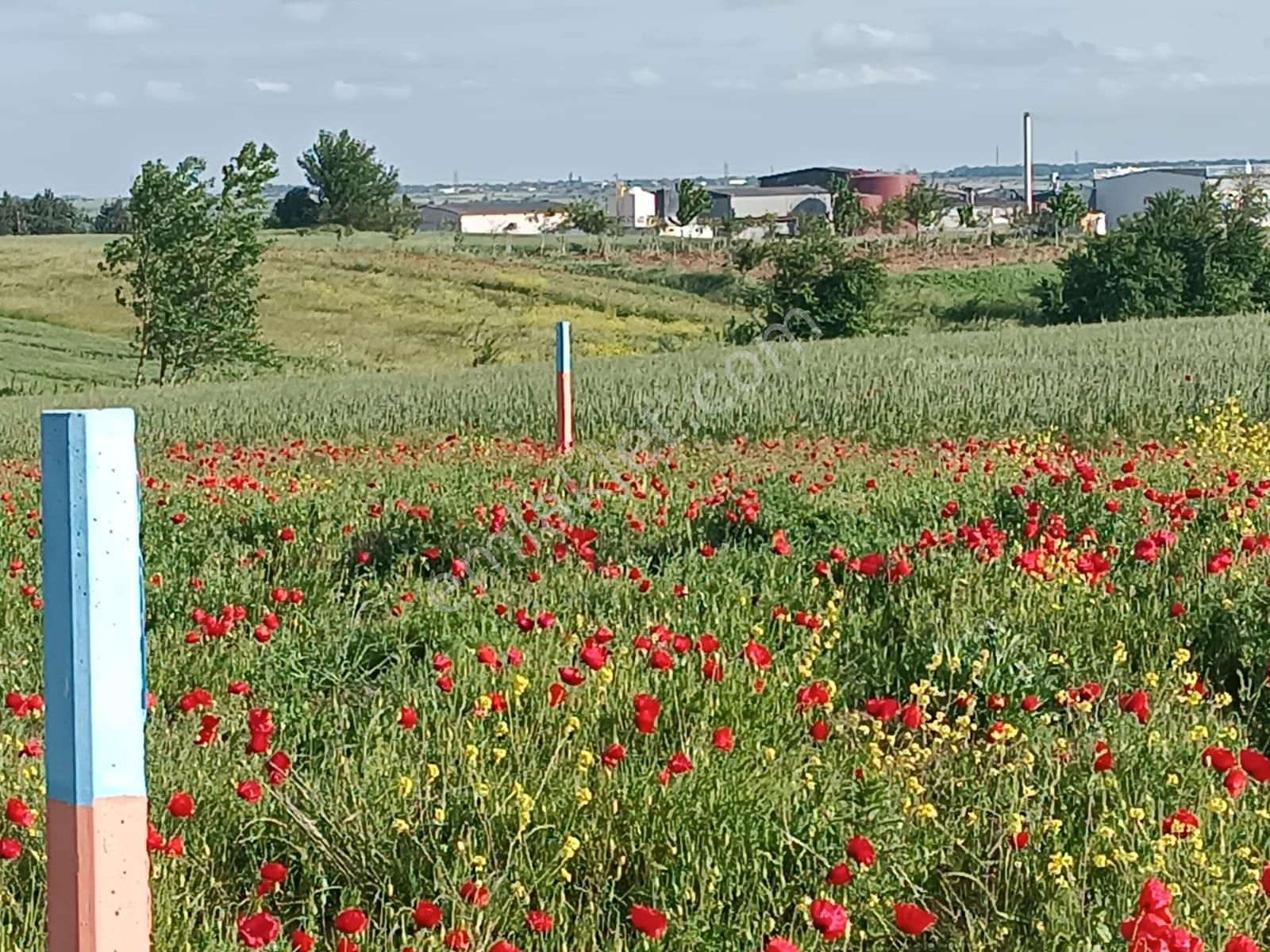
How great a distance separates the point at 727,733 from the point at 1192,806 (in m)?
1.07

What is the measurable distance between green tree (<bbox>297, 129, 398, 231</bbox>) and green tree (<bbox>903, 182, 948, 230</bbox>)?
34830 millimetres

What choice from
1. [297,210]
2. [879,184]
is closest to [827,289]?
[297,210]

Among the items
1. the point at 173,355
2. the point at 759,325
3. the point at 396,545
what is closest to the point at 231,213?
the point at 173,355

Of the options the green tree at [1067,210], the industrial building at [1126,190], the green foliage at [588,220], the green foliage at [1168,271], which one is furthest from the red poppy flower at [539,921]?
the industrial building at [1126,190]

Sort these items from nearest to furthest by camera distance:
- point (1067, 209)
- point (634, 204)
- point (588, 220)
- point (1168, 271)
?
point (1168, 271) < point (1067, 209) < point (588, 220) < point (634, 204)

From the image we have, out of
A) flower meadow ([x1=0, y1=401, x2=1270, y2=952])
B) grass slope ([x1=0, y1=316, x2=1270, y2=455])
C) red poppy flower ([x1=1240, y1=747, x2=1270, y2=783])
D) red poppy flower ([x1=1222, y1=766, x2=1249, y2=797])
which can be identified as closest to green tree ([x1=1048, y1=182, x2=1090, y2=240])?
grass slope ([x1=0, y1=316, x2=1270, y2=455])

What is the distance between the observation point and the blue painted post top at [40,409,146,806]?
2.08 metres

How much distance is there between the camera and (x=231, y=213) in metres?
38.9

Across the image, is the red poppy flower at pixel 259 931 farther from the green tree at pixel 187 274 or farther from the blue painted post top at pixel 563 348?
the green tree at pixel 187 274

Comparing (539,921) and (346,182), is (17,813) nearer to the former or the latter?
(539,921)

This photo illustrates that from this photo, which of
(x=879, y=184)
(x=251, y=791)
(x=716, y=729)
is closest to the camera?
(x=251, y=791)

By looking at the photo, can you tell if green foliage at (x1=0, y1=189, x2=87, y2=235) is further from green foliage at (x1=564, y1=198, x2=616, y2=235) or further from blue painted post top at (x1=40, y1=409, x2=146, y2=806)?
blue painted post top at (x1=40, y1=409, x2=146, y2=806)

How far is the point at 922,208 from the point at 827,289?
56.0 metres

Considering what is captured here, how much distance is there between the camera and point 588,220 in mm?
94688
